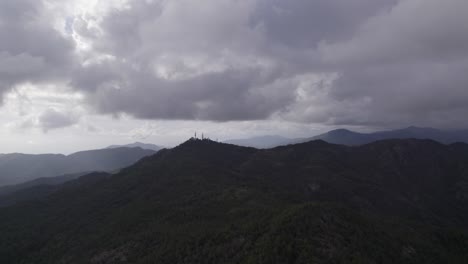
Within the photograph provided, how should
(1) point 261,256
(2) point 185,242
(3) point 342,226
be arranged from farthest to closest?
(2) point 185,242, (3) point 342,226, (1) point 261,256

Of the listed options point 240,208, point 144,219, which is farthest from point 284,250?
point 144,219

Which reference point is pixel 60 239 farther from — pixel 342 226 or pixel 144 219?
pixel 342 226

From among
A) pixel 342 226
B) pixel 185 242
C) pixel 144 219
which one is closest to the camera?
pixel 342 226

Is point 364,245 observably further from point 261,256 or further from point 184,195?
point 184,195

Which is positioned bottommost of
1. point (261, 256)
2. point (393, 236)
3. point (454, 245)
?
point (454, 245)

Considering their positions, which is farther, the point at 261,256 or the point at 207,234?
the point at 207,234

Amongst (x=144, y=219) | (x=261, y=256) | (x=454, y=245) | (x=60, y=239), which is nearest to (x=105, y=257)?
(x=144, y=219)

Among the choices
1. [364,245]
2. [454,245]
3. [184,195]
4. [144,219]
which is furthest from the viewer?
[184,195]

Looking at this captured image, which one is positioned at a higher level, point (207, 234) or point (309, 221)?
point (309, 221)

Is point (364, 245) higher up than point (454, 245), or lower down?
higher up
